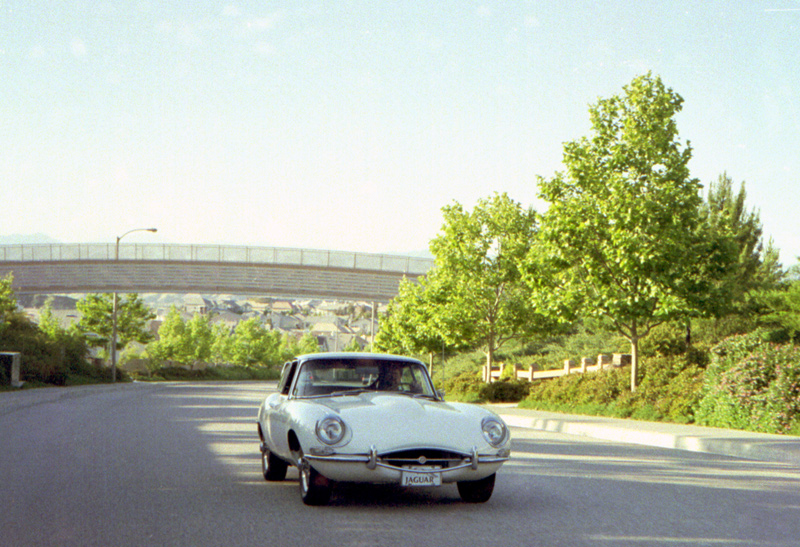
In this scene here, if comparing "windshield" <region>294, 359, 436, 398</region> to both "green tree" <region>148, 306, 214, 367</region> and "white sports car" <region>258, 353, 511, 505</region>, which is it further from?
"green tree" <region>148, 306, 214, 367</region>

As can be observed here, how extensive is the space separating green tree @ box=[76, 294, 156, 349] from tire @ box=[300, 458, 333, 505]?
62468 millimetres

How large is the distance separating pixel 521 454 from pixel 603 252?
9.98 m

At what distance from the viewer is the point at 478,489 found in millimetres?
8125

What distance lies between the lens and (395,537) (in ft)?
21.1

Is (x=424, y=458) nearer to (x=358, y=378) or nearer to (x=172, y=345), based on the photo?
(x=358, y=378)

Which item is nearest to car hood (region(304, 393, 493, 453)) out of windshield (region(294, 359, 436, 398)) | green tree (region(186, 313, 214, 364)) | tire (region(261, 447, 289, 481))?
windshield (region(294, 359, 436, 398))

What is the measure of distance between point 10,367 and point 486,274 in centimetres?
1988

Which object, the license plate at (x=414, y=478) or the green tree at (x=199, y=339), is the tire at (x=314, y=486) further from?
the green tree at (x=199, y=339)

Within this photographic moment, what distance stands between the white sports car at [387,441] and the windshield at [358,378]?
73mm

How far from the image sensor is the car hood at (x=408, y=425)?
7.48m

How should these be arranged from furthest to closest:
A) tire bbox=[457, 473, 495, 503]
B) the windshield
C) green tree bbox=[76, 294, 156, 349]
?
green tree bbox=[76, 294, 156, 349] → the windshield → tire bbox=[457, 473, 495, 503]

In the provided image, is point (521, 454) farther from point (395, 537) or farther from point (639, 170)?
point (639, 170)

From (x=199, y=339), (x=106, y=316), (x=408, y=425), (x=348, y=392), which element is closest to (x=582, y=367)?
(x=348, y=392)

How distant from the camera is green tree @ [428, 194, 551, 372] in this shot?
105ft
